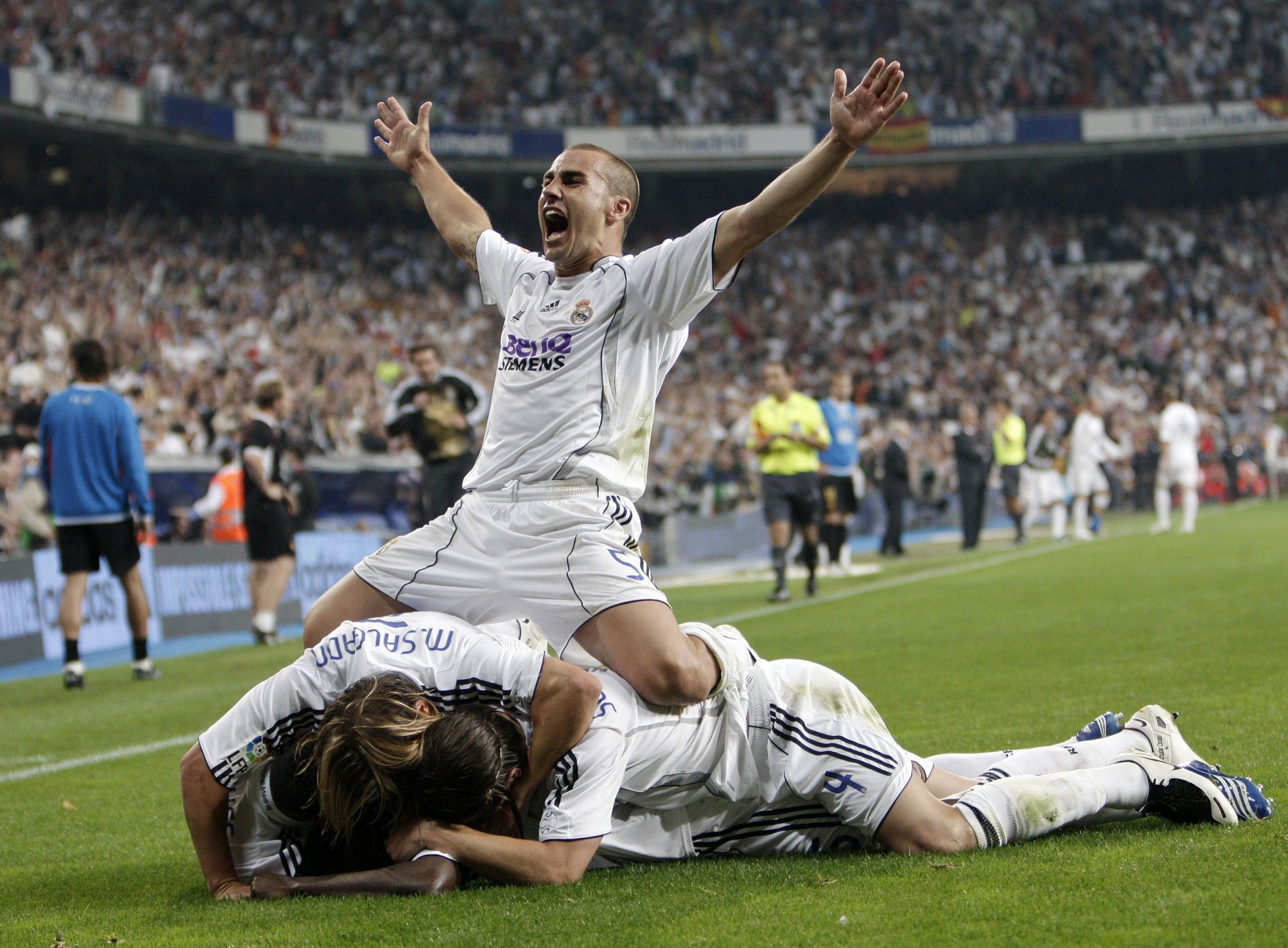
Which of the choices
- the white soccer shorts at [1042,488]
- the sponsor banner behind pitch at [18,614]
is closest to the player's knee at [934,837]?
the sponsor banner behind pitch at [18,614]

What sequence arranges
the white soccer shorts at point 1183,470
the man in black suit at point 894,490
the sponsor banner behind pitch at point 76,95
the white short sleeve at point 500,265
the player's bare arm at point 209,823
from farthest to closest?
the sponsor banner behind pitch at point 76,95
the white soccer shorts at point 1183,470
the man in black suit at point 894,490
the white short sleeve at point 500,265
the player's bare arm at point 209,823

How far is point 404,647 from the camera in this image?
3600 millimetres

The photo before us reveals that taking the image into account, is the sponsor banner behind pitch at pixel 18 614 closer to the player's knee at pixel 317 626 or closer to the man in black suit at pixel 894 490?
the player's knee at pixel 317 626

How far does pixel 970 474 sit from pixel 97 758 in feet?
50.1

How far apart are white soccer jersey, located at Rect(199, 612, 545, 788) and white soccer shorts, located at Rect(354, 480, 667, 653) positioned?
0.55 metres

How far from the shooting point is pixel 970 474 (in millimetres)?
19891

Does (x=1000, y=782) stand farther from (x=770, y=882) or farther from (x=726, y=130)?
(x=726, y=130)

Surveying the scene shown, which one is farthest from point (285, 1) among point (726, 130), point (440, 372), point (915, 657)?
point (915, 657)

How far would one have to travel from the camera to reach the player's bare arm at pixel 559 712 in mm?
3395

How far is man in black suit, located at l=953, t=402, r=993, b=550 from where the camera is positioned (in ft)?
64.3

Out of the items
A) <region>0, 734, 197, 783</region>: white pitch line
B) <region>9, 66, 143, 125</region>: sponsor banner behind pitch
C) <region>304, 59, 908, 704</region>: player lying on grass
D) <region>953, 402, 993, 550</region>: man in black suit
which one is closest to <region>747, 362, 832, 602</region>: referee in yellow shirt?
<region>953, 402, 993, 550</region>: man in black suit

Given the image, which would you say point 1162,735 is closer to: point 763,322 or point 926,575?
point 926,575

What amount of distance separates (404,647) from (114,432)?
6.45m

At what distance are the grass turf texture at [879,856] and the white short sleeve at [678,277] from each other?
67.3 inches
